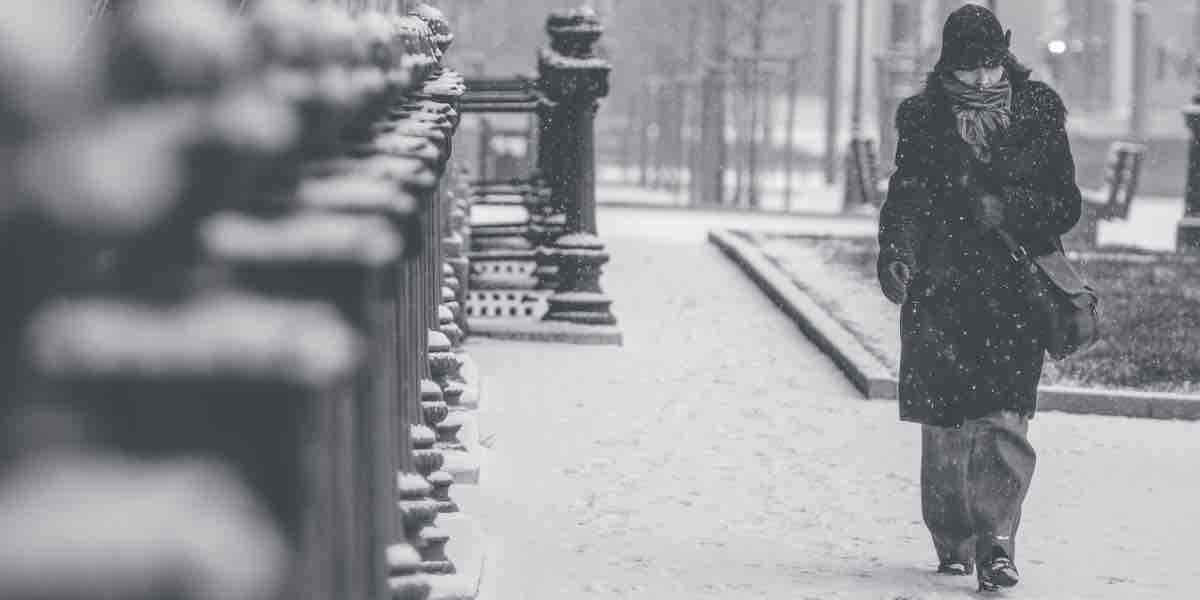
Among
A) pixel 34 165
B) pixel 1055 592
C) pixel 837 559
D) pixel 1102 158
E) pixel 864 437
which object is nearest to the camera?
pixel 34 165

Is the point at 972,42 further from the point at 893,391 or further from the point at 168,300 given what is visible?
the point at 168,300

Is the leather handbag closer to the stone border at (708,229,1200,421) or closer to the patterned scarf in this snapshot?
the patterned scarf

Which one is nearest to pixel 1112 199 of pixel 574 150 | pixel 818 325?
pixel 818 325

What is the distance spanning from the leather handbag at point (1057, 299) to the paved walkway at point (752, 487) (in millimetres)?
646

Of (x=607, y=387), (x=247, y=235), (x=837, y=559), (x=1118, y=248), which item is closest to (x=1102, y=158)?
(x=1118, y=248)

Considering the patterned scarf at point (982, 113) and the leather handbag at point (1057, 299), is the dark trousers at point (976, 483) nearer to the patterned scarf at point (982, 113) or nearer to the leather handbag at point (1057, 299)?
the leather handbag at point (1057, 299)

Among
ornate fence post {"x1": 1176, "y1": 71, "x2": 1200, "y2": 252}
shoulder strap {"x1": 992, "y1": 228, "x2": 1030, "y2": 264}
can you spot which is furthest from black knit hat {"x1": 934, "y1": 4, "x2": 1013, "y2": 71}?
ornate fence post {"x1": 1176, "y1": 71, "x2": 1200, "y2": 252}

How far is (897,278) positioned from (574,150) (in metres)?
5.79

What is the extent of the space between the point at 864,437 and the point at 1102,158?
3633cm

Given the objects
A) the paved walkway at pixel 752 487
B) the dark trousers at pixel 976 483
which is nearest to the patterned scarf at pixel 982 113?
the dark trousers at pixel 976 483

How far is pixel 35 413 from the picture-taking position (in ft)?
4.67

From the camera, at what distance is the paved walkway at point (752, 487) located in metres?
6.21

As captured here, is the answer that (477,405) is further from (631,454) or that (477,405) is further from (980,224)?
(980,224)

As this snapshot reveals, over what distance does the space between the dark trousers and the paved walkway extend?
12cm
